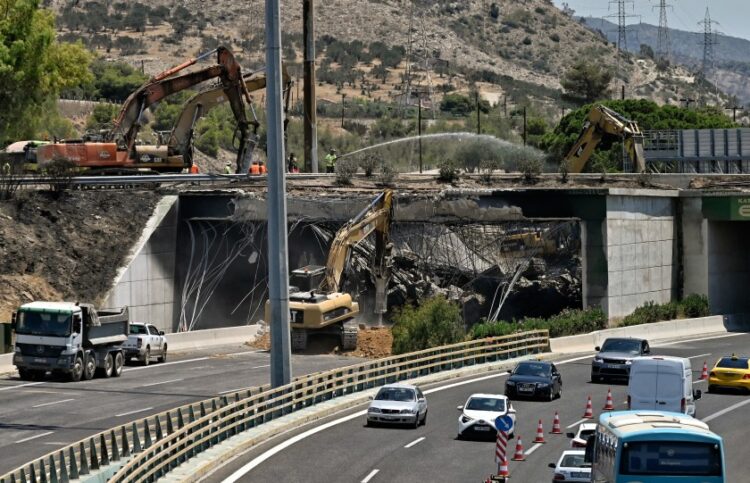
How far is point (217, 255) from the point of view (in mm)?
70688

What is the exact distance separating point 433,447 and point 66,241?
3431 centimetres

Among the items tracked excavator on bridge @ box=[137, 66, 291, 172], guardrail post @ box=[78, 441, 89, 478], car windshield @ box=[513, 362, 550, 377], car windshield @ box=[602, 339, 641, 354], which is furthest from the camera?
tracked excavator on bridge @ box=[137, 66, 291, 172]

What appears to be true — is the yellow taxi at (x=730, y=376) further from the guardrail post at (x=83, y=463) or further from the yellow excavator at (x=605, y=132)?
the yellow excavator at (x=605, y=132)

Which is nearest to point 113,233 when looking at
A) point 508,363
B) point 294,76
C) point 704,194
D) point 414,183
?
point 414,183

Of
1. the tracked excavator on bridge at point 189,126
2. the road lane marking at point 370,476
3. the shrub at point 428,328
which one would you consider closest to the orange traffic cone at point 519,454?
the road lane marking at point 370,476

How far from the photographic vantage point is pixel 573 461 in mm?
30812

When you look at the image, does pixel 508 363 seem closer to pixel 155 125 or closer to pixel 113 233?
pixel 113 233

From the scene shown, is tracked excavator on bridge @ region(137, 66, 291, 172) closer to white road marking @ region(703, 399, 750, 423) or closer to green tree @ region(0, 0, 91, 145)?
green tree @ region(0, 0, 91, 145)

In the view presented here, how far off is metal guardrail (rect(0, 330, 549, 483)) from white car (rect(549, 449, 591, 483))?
809 centimetres

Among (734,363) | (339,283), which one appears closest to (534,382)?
(734,363)

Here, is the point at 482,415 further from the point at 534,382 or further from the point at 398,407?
the point at 534,382

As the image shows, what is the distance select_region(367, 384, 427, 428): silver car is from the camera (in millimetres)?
40125

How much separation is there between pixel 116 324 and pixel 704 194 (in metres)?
32.7

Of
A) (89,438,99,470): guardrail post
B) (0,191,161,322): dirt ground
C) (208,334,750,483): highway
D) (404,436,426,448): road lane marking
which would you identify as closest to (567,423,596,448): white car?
(208,334,750,483): highway
